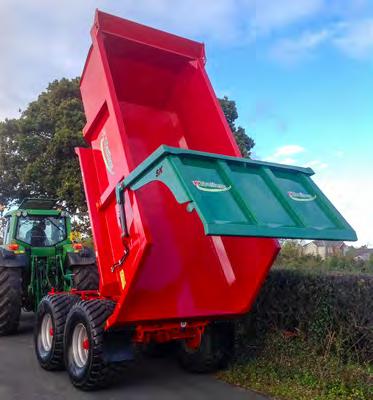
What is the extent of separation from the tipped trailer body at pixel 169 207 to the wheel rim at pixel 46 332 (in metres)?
0.52

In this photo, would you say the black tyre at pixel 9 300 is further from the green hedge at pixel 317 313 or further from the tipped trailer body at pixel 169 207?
the green hedge at pixel 317 313

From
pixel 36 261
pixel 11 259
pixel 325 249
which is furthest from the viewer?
pixel 325 249

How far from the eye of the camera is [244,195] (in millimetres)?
4422

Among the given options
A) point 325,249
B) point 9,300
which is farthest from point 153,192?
point 325,249

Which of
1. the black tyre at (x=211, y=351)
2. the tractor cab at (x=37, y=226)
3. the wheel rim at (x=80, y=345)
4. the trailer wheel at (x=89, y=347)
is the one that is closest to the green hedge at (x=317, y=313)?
the black tyre at (x=211, y=351)

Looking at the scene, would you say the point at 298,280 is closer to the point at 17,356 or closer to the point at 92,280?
the point at 92,280

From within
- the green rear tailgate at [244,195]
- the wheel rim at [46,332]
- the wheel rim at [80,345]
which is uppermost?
the green rear tailgate at [244,195]

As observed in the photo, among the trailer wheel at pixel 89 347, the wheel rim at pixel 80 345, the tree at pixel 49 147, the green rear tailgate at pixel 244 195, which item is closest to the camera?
the green rear tailgate at pixel 244 195

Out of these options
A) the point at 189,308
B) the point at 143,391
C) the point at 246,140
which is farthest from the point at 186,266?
the point at 246,140

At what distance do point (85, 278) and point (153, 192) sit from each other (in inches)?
121

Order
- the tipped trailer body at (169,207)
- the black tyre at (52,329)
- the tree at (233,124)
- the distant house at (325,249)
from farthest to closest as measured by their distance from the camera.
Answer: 1. the tree at (233,124)
2. the distant house at (325,249)
3. the black tyre at (52,329)
4. the tipped trailer body at (169,207)

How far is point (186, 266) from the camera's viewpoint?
5.96 metres

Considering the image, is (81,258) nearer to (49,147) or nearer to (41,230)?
(41,230)

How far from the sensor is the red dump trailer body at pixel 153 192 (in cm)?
536
